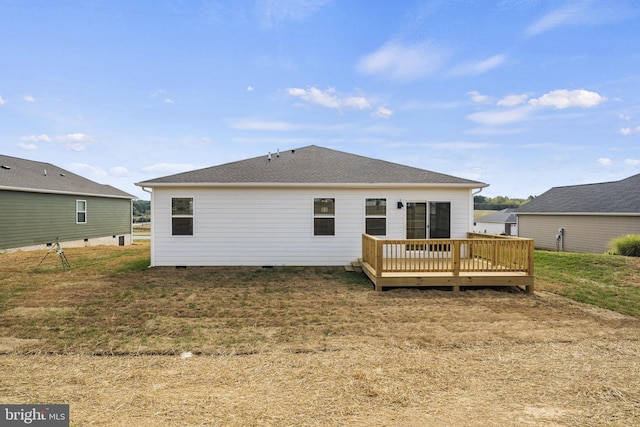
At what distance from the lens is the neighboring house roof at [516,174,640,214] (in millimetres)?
16969

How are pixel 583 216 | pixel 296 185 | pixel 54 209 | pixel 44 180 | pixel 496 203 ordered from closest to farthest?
pixel 296 185
pixel 54 209
pixel 44 180
pixel 583 216
pixel 496 203

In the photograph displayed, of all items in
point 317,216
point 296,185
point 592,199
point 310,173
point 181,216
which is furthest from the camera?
point 592,199

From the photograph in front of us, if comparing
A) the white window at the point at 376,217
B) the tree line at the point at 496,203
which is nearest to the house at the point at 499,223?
the tree line at the point at 496,203

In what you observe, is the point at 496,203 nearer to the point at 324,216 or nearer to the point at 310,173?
the point at 310,173

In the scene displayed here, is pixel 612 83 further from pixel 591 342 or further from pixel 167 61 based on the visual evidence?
pixel 167 61

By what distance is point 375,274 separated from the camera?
7.42 meters

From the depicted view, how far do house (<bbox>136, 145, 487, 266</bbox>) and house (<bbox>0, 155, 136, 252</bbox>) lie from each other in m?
9.15

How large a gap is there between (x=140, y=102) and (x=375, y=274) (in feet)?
48.8

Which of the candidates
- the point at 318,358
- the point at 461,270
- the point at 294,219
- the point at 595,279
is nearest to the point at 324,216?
the point at 294,219

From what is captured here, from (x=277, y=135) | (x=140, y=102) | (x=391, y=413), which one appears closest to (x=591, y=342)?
(x=391, y=413)

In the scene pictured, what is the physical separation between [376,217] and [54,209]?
1620 centimetres

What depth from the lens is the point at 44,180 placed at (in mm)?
16281

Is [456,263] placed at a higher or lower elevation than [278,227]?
lower

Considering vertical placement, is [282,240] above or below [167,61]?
below
